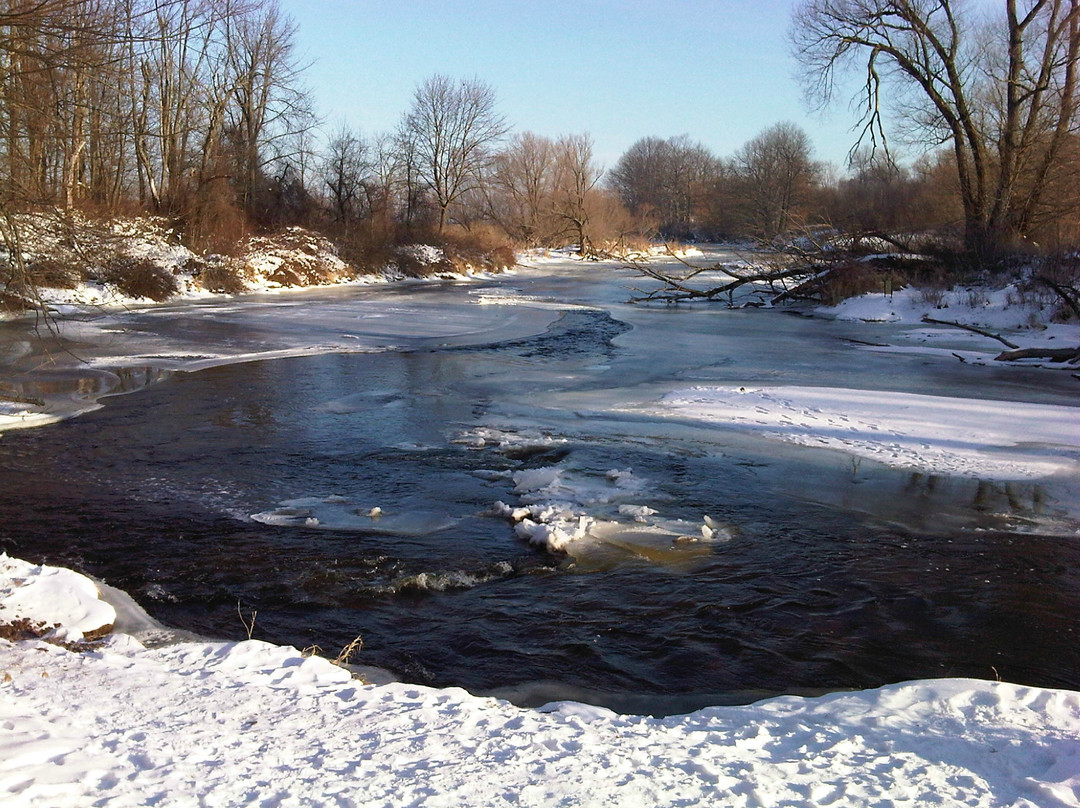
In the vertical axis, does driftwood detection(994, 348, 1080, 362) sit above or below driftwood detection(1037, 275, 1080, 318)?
below

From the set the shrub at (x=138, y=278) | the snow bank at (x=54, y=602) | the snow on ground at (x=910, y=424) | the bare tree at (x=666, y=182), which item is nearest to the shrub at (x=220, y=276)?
the shrub at (x=138, y=278)

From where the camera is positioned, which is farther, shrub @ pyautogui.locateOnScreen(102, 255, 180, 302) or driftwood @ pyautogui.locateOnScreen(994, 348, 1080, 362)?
shrub @ pyautogui.locateOnScreen(102, 255, 180, 302)

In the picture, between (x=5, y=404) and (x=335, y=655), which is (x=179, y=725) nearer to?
(x=335, y=655)

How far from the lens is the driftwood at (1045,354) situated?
16.7m

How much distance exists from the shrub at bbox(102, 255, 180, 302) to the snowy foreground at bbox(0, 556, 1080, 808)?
25.8m

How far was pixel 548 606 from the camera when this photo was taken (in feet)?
19.1

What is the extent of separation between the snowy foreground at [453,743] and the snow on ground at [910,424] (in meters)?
5.72

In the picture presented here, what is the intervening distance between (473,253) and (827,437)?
146 ft

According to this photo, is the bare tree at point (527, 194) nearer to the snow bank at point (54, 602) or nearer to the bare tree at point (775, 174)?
the bare tree at point (775, 174)

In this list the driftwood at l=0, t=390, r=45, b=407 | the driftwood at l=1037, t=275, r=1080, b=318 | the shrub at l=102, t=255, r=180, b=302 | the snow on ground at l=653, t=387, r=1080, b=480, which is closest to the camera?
the snow on ground at l=653, t=387, r=1080, b=480

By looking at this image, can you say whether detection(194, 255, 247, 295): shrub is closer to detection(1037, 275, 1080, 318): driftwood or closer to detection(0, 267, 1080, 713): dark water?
detection(0, 267, 1080, 713): dark water

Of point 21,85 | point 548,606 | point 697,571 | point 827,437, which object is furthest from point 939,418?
point 21,85

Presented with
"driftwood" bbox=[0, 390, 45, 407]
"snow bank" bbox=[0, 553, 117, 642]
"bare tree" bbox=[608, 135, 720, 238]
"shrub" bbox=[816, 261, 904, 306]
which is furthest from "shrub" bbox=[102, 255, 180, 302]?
"bare tree" bbox=[608, 135, 720, 238]

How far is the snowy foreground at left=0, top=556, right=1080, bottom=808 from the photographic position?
3.25 metres
